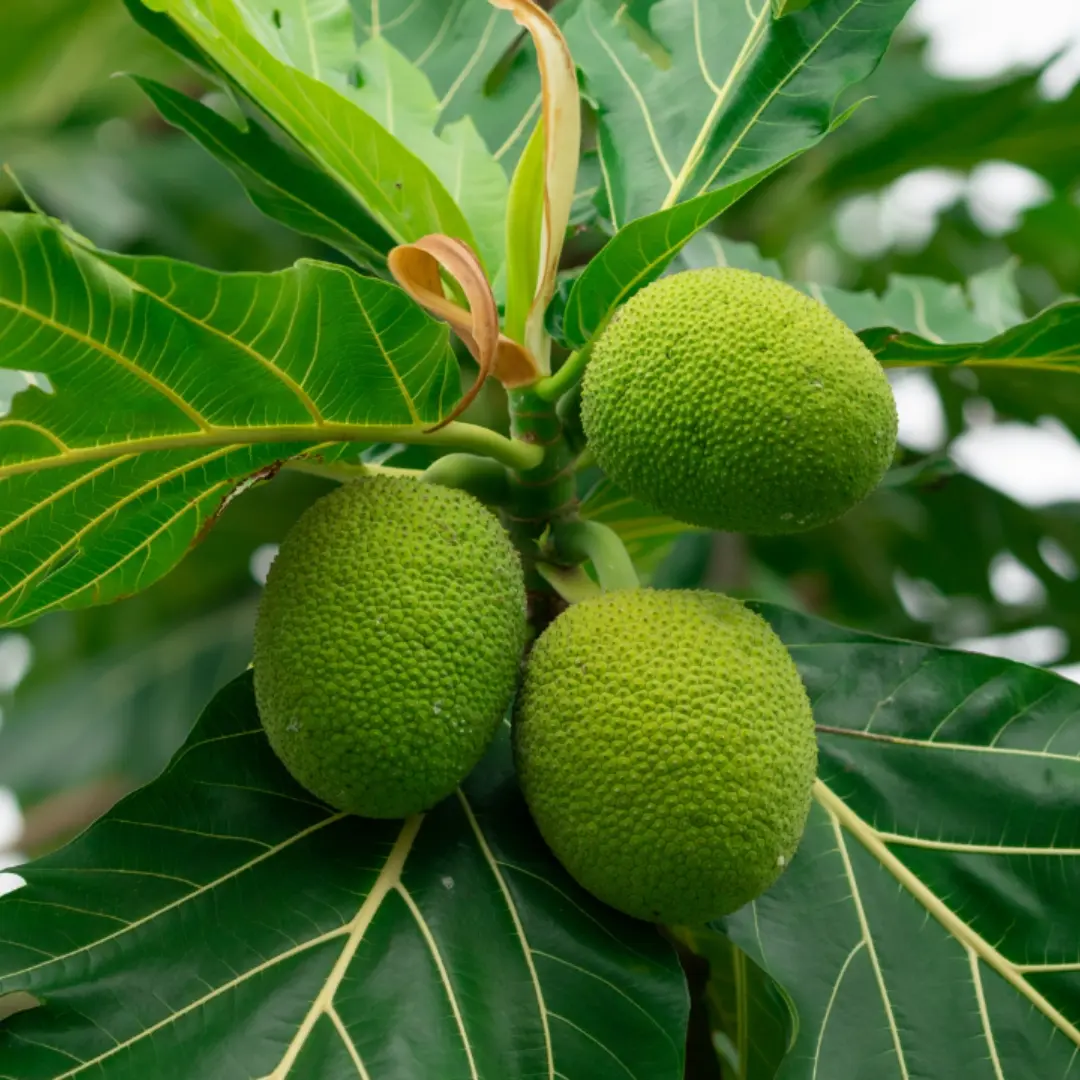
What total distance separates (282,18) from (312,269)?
16.4 inches

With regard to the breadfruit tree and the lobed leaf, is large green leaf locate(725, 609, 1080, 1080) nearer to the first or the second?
the breadfruit tree

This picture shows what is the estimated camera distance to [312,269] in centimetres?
66

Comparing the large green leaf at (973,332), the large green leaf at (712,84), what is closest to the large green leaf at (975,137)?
the large green leaf at (973,332)

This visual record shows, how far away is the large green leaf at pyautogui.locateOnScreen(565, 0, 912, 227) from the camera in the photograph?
91cm

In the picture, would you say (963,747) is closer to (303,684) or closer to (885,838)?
(885,838)

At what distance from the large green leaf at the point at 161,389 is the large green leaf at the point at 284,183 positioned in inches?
11.7

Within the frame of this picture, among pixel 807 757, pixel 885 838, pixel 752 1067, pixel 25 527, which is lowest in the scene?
pixel 752 1067

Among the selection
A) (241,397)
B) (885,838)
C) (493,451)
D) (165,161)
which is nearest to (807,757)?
(885,838)

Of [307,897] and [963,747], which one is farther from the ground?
[307,897]

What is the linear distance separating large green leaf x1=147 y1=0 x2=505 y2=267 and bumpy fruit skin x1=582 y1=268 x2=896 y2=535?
0.20m

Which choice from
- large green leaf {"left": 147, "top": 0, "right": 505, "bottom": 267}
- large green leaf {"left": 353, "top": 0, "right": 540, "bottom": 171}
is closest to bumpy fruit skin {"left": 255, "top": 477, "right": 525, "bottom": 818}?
large green leaf {"left": 147, "top": 0, "right": 505, "bottom": 267}

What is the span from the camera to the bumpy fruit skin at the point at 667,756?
0.72 meters

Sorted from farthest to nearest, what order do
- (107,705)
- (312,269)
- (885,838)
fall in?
1. (107,705)
2. (885,838)
3. (312,269)

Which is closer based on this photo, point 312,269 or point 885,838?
point 312,269
